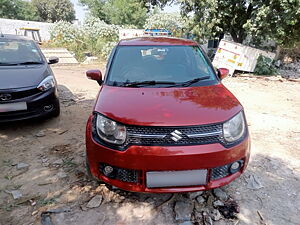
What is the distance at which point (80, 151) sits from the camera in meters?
3.25

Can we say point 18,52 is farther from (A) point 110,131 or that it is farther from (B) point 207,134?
(B) point 207,134

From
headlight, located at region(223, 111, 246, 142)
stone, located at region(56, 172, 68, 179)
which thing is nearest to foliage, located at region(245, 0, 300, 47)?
headlight, located at region(223, 111, 246, 142)

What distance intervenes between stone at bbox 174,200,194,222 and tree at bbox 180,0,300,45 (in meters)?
6.81

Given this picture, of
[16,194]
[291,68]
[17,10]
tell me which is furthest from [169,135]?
[17,10]

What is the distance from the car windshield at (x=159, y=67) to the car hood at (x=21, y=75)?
149cm

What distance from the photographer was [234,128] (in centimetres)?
208

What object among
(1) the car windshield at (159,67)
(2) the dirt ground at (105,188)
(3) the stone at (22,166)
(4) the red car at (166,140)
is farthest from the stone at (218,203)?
(3) the stone at (22,166)

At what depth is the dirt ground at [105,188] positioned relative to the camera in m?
2.14

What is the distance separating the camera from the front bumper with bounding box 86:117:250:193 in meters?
1.86

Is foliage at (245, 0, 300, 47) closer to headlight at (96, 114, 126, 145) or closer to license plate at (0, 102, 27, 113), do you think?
headlight at (96, 114, 126, 145)

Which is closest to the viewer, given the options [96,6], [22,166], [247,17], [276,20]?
[22,166]

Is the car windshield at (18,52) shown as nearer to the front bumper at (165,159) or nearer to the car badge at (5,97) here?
the car badge at (5,97)

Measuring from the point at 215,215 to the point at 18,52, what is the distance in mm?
4345

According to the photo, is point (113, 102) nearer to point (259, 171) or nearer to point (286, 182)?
point (259, 171)
